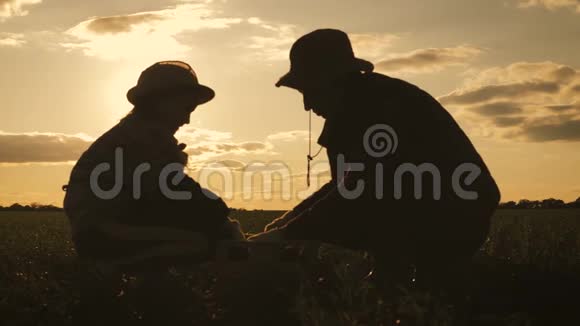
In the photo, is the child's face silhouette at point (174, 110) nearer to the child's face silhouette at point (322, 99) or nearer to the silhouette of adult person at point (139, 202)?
the silhouette of adult person at point (139, 202)

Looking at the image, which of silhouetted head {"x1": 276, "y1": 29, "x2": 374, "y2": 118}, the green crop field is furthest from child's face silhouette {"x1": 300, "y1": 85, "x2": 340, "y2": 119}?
the green crop field

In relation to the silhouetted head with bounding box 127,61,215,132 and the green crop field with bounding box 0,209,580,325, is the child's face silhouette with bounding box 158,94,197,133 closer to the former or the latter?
the silhouetted head with bounding box 127,61,215,132

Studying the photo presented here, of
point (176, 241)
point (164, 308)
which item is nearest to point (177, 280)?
point (176, 241)

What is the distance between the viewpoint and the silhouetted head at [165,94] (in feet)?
22.0

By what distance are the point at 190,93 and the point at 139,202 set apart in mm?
1136

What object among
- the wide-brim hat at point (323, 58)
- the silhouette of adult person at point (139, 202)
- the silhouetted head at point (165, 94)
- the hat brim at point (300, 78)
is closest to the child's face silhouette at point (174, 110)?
the silhouetted head at point (165, 94)

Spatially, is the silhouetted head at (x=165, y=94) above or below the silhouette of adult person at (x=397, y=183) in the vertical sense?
above

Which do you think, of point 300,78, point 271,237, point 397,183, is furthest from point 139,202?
point 397,183

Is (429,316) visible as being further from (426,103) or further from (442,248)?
(426,103)

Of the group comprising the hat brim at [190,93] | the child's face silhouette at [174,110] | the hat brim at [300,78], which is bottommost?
the child's face silhouette at [174,110]

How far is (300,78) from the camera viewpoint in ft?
21.7

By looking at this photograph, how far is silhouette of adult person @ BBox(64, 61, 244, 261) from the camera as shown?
6289 mm

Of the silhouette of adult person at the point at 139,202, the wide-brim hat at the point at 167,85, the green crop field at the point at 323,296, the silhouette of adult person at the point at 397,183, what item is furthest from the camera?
the wide-brim hat at the point at 167,85

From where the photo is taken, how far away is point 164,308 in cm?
536
